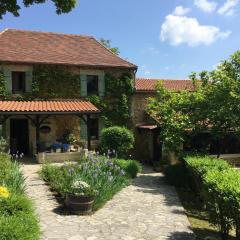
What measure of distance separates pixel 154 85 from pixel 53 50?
6.54 m

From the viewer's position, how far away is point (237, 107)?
50.5ft

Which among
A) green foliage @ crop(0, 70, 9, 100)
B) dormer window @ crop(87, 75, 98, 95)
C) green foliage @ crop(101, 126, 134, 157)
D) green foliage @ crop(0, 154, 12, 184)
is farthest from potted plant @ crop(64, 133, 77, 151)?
green foliage @ crop(0, 154, 12, 184)

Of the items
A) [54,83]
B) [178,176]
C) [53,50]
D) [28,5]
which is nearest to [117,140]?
[178,176]

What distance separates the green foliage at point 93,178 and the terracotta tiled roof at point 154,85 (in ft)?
34.6

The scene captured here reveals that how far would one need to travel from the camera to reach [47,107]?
19344 millimetres

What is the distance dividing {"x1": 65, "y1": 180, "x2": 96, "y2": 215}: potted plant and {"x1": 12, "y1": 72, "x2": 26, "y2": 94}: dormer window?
12.2 meters

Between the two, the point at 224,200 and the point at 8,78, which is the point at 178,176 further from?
the point at 8,78

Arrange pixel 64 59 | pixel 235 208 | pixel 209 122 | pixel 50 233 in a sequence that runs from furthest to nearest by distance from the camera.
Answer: pixel 64 59, pixel 209 122, pixel 50 233, pixel 235 208

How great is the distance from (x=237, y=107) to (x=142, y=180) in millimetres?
4963

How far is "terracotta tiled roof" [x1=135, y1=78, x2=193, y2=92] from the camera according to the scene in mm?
24244

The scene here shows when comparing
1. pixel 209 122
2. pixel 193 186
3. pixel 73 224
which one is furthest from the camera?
pixel 209 122

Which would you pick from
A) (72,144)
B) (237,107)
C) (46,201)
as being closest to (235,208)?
(46,201)

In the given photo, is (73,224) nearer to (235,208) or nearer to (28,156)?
(235,208)

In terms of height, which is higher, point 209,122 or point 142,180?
point 209,122
